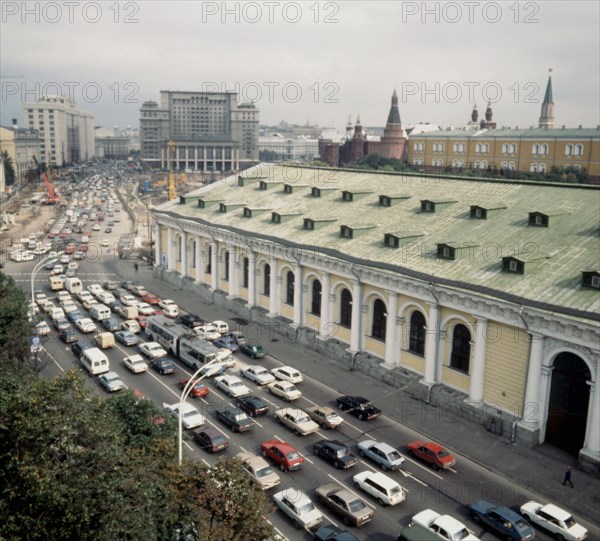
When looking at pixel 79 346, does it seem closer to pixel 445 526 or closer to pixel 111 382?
pixel 111 382

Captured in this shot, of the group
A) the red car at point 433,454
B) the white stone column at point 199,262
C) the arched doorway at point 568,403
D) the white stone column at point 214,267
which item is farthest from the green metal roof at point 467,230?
the red car at point 433,454

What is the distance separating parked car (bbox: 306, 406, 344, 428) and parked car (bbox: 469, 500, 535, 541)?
1072 cm

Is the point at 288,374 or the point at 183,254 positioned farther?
the point at 183,254

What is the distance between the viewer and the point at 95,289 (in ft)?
225

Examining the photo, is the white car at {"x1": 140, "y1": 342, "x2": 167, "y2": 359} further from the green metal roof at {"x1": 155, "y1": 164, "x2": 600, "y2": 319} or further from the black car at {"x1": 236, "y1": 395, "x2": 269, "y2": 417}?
the green metal roof at {"x1": 155, "y1": 164, "x2": 600, "y2": 319}

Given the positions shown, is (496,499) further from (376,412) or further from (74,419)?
(74,419)

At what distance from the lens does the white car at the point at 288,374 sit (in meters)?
43.8

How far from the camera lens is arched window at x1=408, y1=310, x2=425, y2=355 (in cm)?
4152

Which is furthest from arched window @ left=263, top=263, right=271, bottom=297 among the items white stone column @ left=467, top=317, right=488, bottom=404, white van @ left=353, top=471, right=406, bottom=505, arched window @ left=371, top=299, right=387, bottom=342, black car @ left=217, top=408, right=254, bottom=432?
white van @ left=353, top=471, right=406, bottom=505

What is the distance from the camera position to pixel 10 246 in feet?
333

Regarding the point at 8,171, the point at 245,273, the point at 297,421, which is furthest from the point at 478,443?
the point at 8,171

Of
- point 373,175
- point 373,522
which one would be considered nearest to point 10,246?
point 373,175

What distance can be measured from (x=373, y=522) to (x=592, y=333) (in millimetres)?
14679

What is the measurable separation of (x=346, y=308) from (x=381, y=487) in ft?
65.2
